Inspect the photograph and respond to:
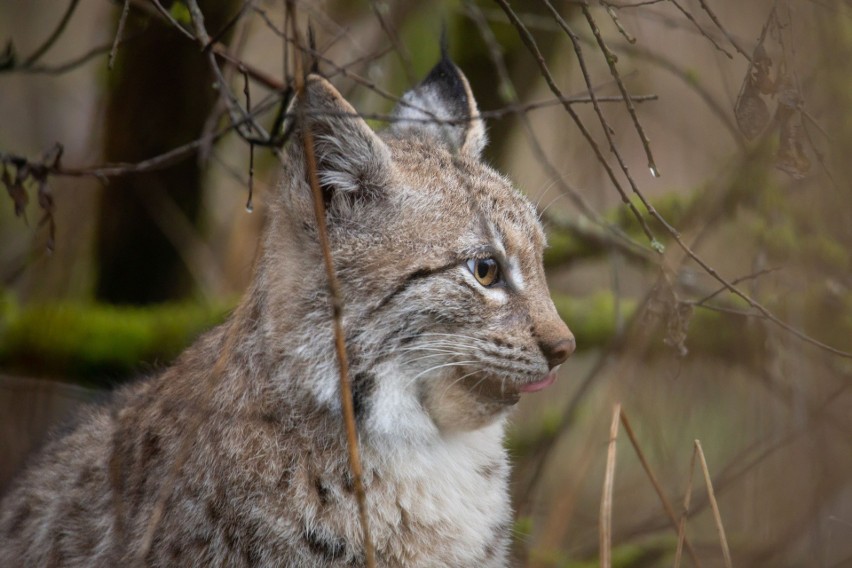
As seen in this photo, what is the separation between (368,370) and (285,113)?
3.07ft

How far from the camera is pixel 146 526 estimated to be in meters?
3.64

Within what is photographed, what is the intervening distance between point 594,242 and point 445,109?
8.35 ft

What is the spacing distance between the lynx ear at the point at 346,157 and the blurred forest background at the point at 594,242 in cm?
17

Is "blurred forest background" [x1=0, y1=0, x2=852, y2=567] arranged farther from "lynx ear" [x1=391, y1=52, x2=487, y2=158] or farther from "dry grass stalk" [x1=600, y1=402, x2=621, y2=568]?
"lynx ear" [x1=391, y1=52, x2=487, y2=158]

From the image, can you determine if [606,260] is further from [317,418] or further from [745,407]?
[317,418]

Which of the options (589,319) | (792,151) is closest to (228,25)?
(792,151)

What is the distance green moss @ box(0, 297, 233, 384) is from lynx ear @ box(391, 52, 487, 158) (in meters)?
2.72

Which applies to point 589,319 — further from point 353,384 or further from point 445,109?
point 353,384

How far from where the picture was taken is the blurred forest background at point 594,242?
11.6ft

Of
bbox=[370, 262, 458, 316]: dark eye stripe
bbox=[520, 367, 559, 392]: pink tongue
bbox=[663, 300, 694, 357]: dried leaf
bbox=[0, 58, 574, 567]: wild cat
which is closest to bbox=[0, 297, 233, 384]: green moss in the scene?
bbox=[0, 58, 574, 567]: wild cat

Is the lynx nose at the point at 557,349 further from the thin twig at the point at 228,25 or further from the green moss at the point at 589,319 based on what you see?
the green moss at the point at 589,319

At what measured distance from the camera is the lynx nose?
141 inches

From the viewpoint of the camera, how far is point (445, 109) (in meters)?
4.36

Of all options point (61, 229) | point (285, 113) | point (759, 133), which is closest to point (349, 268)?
point (285, 113)
